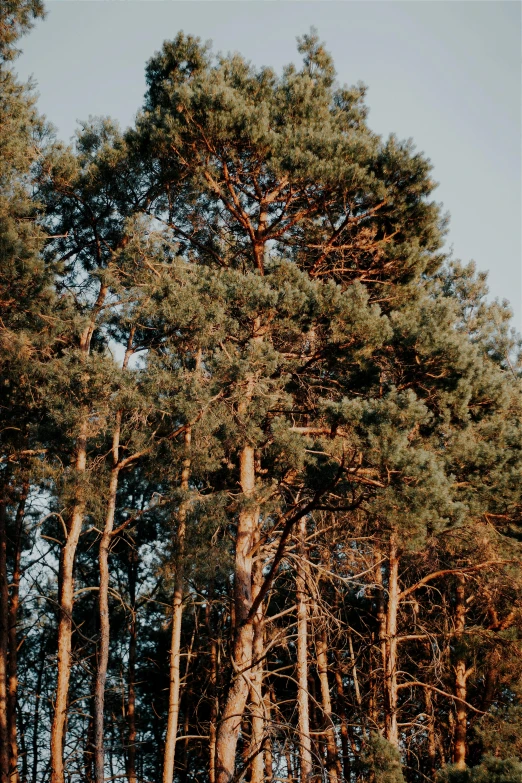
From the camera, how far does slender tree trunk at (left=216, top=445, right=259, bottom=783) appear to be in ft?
24.1

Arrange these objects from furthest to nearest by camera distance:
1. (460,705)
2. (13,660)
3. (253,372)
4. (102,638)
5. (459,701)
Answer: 1. (13,660)
2. (460,705)
3. (459,701)
4. (102,638)
5. (253,372)

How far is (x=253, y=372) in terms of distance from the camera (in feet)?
26.5

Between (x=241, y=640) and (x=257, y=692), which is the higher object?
(x=241, y=640)

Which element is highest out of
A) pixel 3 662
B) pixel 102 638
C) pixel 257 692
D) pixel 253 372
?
pixel 253 372

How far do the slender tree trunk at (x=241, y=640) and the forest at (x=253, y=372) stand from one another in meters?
0.03

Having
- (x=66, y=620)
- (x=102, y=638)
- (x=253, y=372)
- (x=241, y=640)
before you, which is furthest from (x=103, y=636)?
(x=253, y=372)

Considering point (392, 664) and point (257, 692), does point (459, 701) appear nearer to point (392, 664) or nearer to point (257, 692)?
point (392, 664)

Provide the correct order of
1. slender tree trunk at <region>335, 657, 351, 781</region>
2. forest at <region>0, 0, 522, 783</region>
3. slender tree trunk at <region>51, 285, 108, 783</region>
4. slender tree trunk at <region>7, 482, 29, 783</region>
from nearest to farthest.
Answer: forest at <region>0, 0, 522, 783</region>
slender tree trunk at <region>51, 285, 108, 783</region>
slender tree trunk at <region>7, 482, 29, 783</region>
slender tree trunk at <region>335, 657, 351, 781</region>

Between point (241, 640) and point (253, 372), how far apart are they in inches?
118

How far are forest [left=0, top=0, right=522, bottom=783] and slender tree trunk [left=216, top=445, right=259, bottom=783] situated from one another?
0.11ft

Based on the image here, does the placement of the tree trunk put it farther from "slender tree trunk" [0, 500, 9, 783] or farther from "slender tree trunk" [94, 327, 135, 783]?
"slender tree trunk" [0, 500, 9, 783]

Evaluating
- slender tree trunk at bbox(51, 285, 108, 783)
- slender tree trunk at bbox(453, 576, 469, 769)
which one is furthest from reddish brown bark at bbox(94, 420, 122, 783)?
slender tree trunk at bbox(453, 576, 469, 769)

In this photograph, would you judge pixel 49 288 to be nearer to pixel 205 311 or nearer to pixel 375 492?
pixel 205 311

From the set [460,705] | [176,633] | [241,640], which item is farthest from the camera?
[460,705]
